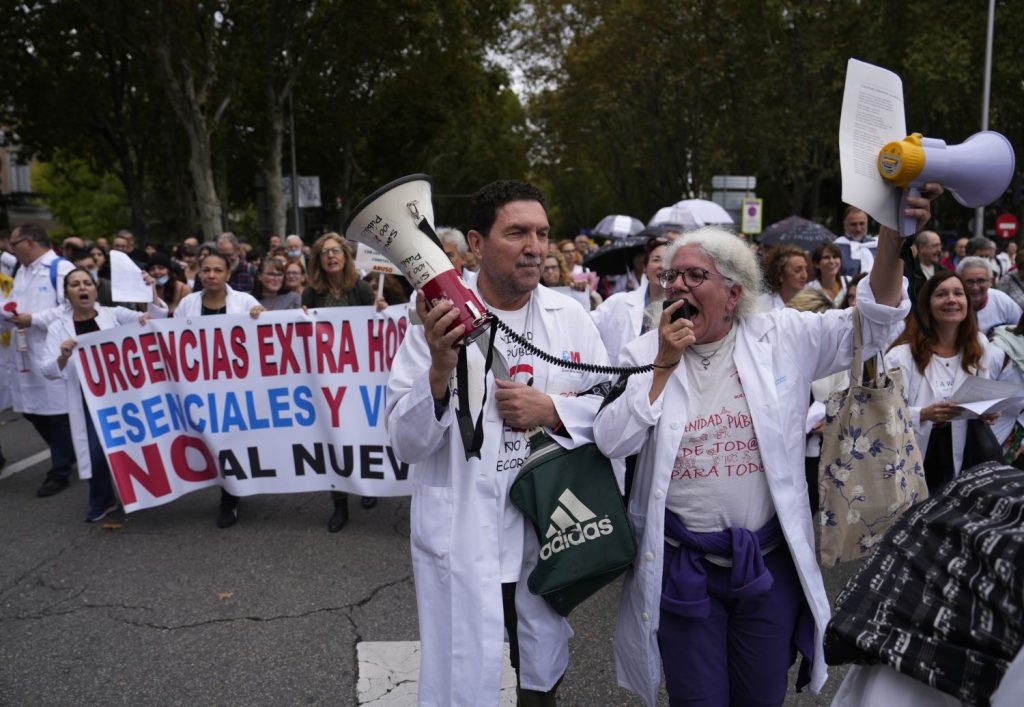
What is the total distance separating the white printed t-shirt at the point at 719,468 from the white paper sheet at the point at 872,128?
65 cm

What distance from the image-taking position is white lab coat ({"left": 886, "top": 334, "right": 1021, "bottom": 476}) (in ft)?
13.1

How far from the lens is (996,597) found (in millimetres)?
1286

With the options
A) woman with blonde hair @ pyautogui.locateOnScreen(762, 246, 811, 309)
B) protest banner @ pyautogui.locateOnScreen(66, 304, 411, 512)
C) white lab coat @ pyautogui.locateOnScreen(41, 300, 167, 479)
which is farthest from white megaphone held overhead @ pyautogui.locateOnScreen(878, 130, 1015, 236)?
white lab coat @ pyautogui.locateOnScreen(41, 300, 167, 479)

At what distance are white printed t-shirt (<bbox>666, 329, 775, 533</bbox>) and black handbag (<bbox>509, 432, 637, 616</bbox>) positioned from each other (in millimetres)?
197

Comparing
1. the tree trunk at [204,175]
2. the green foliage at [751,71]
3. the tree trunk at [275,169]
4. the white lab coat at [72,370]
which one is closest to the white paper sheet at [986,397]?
the white lab coat at [72,370]

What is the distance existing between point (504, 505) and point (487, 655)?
0.42 m

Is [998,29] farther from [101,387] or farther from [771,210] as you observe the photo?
[101,387]

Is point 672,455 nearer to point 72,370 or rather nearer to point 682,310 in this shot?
point 682,310

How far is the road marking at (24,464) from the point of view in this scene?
697 cm

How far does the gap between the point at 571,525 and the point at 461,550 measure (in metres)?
0.32

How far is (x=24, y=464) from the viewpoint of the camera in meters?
7.22

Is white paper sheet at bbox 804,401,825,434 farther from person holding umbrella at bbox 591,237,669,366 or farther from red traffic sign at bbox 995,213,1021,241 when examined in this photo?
red traffic sign at bbox 995,213,1021,241

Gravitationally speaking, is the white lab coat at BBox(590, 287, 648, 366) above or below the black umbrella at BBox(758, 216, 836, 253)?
below

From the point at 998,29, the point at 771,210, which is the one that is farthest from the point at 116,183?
the point at 998,29
